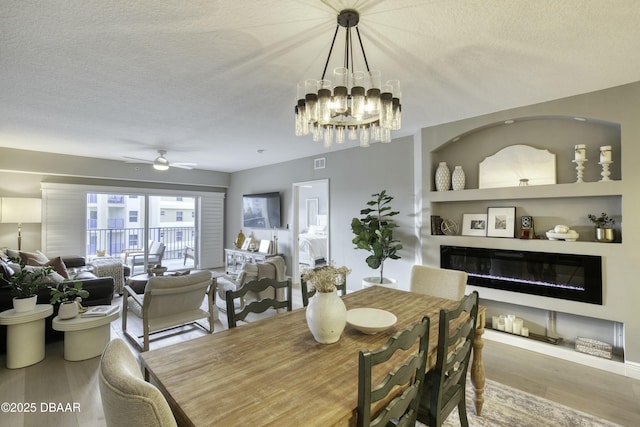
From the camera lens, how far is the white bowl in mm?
1642

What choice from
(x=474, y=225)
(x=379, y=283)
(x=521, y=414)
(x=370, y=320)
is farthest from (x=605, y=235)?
(x=370, y=320)

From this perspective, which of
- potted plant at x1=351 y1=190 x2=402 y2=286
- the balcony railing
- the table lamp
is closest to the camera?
potted plant at x1=351 y1=190 x2=402 y2=286

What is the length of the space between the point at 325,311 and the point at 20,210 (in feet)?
20.2

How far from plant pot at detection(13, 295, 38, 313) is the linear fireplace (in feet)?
14.7

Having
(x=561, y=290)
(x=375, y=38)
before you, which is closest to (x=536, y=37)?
(x=375, y=38)

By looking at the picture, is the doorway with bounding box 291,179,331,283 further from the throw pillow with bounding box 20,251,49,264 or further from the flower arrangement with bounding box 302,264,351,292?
the throw pillow with bounding box 20,251,49,264

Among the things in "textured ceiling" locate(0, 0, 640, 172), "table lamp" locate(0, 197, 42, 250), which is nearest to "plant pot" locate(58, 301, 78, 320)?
"textured ceiling" locate(0, 0, 640, 172)

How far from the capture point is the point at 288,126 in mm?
3826

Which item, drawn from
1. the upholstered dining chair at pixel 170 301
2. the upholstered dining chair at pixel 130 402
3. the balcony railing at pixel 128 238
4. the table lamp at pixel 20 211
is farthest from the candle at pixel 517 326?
the table lamp at pixel 20 211

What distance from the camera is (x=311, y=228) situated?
8938mm

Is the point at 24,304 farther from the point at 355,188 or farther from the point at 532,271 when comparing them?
the point at 532,271

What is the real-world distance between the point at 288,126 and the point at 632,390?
424 cm

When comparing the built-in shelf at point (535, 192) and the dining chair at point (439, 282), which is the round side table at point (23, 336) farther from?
the built-in shelf at point (535, 192)

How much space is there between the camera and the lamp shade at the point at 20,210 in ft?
15.7
